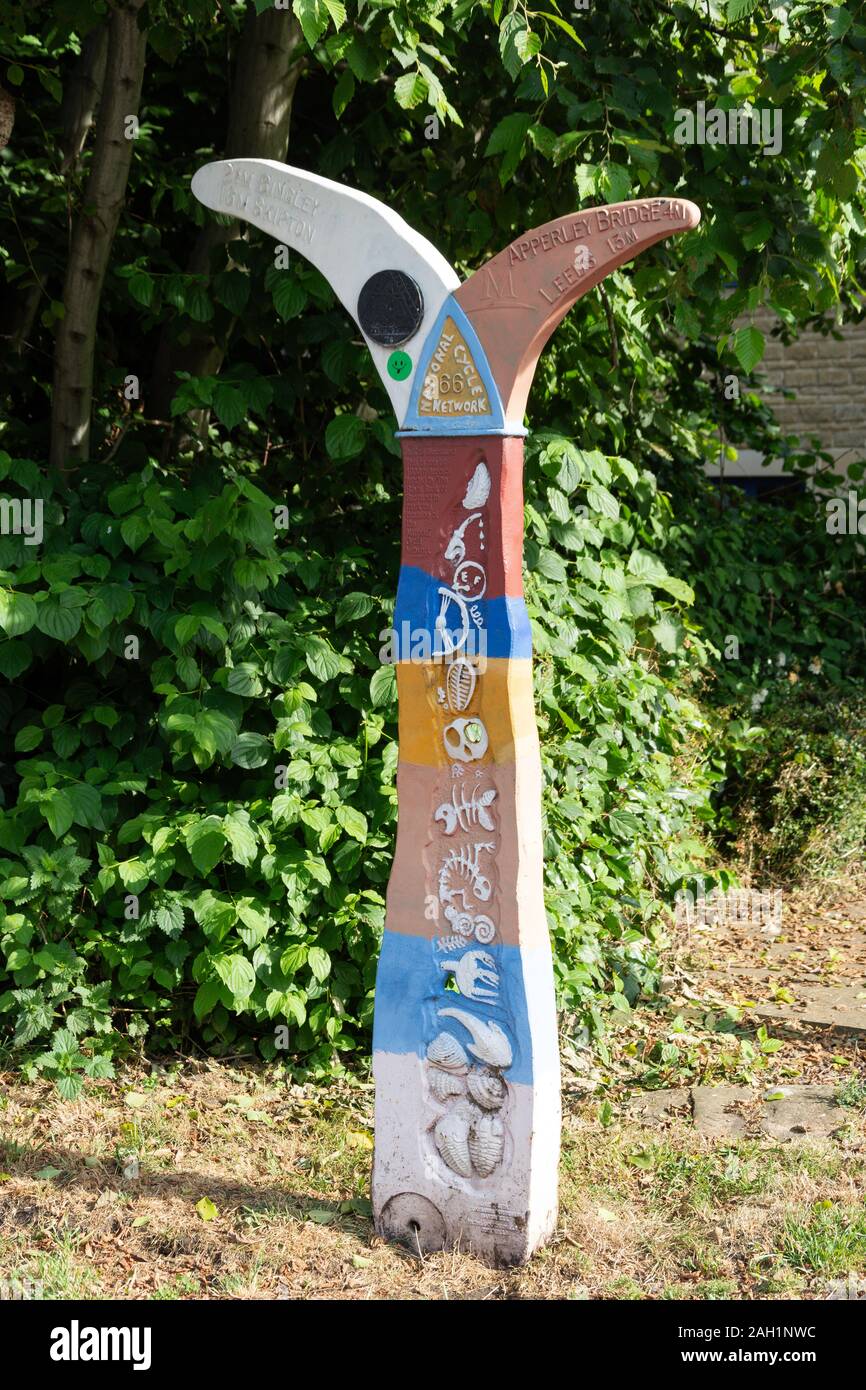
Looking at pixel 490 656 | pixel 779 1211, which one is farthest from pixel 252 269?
pixel 779 1211

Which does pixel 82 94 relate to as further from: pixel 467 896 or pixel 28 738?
pixel 467 896

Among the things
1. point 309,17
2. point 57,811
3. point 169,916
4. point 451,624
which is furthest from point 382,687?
point 309,17

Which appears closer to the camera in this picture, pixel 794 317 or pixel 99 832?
pixel 99 832

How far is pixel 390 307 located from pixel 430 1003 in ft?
5.59

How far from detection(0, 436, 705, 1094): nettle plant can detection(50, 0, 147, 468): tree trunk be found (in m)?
0.25

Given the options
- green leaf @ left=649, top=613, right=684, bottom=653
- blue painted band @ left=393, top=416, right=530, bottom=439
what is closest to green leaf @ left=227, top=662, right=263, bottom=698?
blue painted band @ left=393, top=416, right=530, bottom=439

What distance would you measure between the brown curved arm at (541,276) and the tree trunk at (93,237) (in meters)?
2.10

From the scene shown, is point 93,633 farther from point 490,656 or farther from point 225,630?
point 490,656

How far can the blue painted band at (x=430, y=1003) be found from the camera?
3.29 meters

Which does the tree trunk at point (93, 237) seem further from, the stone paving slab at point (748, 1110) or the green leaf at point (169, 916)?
the stone paving slab at point (748, 1110)

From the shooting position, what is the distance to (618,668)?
Result: 18.4 feet

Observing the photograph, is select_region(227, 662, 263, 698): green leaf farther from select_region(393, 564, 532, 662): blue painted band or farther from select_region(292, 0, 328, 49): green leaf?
select_region(292, 0, 328, 49): green leaf

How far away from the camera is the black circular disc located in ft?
11.0

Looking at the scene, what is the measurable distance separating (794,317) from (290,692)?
2.36 metres
